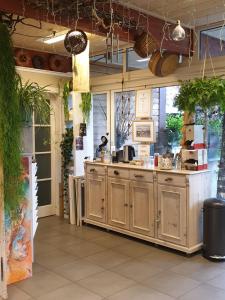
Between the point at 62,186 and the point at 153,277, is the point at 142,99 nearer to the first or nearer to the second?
the point at 62,186

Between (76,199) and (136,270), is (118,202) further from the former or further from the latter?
(136,270)

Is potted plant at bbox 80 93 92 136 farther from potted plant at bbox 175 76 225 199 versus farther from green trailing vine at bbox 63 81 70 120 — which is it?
potted plant at bbox 175 76 225 199

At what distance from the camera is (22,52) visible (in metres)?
5.39

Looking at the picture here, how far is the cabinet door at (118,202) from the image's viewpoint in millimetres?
4641

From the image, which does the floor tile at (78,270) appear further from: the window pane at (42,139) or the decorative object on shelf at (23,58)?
the decorative object on shelf at (23,58)

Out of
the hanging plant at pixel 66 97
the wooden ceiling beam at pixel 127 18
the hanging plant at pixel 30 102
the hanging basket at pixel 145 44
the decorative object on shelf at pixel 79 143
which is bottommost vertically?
the decorative object on shelf at pixel 79 143

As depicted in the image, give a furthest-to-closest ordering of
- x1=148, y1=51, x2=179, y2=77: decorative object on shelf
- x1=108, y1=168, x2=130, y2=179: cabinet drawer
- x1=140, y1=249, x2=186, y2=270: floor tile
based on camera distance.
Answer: x1=108, y1=168, x2=130, y2=179: cabinet drawer < x1=148, y1=51, x2=179, y2=77: decorative object on shelf < x1=140, y1=249, x2=186, y2=270: floor tile

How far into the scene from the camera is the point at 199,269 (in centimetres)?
364

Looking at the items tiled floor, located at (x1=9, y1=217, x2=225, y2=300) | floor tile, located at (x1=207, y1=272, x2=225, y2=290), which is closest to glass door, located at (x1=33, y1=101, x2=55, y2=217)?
tiled floor, located at (x1=9, y1=217, x2=225, y2=300)

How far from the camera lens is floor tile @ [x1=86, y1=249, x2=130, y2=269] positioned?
379cm

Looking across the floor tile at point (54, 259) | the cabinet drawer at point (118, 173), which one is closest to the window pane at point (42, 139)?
the cabinet drawer at point (118, 173)

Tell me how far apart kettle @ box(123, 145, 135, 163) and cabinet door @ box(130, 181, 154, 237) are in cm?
48

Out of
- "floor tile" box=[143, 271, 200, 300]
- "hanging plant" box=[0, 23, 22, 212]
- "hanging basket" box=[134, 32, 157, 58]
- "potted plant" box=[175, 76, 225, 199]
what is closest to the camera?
"hanging plant" box=[0, 23, 22, 212]

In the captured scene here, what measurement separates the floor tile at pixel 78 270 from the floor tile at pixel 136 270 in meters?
0.22
